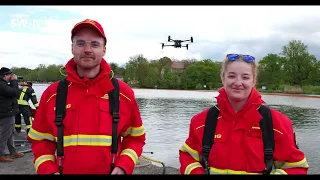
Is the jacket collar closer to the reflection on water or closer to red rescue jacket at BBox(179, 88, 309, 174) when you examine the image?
red rescue jacket at BBox(179, 88, 309, 174)

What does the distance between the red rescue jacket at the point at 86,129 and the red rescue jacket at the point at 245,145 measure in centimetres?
55

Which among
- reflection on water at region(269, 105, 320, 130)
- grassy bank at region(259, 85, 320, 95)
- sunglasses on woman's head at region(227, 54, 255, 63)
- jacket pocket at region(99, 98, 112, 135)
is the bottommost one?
grassy bank at region(259, 85, 320, 95)

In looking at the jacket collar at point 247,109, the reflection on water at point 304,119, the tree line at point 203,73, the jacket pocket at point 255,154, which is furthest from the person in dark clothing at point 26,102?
the tree line at point 203,73

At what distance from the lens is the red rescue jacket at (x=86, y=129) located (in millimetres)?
2602

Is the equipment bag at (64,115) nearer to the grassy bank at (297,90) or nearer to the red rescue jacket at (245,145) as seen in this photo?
the red rescue jacket at (245,145)

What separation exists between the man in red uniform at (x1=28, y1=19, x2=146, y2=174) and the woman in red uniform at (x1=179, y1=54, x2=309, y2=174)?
55cm

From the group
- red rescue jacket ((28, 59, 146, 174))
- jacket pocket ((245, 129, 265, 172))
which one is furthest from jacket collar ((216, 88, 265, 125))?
red rescue jacket ((28, 59, 146, 174))

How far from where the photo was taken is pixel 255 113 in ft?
8.70

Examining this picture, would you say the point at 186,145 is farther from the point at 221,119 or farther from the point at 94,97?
the point at 94,97

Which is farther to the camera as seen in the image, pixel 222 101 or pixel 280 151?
pixel 222 101

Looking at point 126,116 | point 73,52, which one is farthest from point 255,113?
point 73,52

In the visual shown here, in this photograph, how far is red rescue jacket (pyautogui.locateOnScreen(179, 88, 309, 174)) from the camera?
256 centimetres

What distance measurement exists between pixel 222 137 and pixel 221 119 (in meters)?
0.16

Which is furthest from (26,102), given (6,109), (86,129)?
(86,129)
